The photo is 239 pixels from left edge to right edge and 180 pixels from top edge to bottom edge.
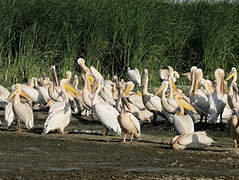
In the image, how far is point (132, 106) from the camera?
13328 mm

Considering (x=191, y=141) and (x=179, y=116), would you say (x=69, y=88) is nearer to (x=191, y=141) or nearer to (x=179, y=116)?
(x=179, y=116)

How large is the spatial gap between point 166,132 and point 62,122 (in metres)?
2.18

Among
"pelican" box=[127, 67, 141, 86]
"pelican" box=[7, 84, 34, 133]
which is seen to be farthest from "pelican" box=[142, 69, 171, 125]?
"pelican" box=[127, 67, 141, 86]

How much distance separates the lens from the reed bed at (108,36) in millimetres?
17891

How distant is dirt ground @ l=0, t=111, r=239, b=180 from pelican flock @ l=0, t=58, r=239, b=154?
0.72 ft

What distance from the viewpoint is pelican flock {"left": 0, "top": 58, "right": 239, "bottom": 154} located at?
9.91m

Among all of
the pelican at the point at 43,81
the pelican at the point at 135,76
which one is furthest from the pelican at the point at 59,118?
the pelican at the point at 135,76

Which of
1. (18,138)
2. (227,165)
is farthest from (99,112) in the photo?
(227,165)

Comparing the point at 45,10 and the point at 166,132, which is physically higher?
the point at 45,10

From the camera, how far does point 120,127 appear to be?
409 inches

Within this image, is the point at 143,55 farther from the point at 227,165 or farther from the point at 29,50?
the point at 227,165

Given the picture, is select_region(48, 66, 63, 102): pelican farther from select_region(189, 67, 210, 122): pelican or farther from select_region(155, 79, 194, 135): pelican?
select_region(189, 67, 210, 122): pelican

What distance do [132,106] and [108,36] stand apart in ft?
18.2

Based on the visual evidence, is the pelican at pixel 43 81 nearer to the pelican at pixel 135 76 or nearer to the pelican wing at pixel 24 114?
the pelican at pixel 135 76
